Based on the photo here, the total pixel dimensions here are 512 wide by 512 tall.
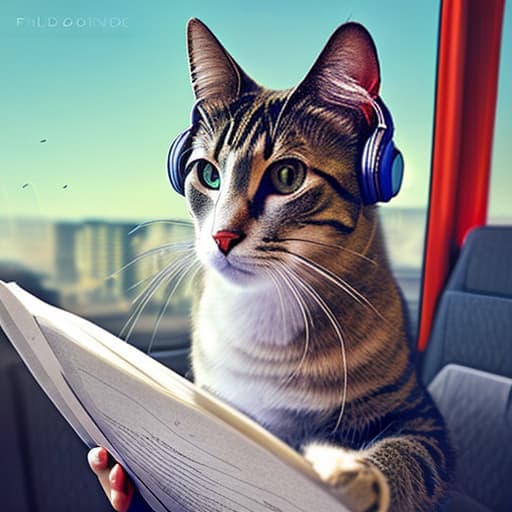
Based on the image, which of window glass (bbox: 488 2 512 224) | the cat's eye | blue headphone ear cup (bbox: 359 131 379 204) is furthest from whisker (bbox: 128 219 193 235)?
window glass (bbox: 488 2 512 224)

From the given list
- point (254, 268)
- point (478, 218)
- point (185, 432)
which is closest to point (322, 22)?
point (254, 268)

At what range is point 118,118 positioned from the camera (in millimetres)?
957

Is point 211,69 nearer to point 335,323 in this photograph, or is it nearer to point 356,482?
point 335,323

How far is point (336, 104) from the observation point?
86 cm

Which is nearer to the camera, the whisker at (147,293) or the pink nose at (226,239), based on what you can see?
the pink nose at (226,239)

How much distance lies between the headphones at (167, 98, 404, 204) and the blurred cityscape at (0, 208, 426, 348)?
0.09m

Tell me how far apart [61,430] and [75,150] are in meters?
0.52

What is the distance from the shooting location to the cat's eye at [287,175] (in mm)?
858

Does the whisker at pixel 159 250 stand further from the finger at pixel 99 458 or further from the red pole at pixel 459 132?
the red pole at pixel 459 132

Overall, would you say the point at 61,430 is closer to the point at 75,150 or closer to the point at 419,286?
the point at 75,150

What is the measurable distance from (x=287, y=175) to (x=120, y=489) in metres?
0.55

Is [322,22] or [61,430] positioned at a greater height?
[322,22]

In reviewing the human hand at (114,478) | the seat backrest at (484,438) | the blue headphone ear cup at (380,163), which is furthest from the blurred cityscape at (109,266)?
the seat backrest at (484,438)

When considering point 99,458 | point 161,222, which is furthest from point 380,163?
point 99,458
